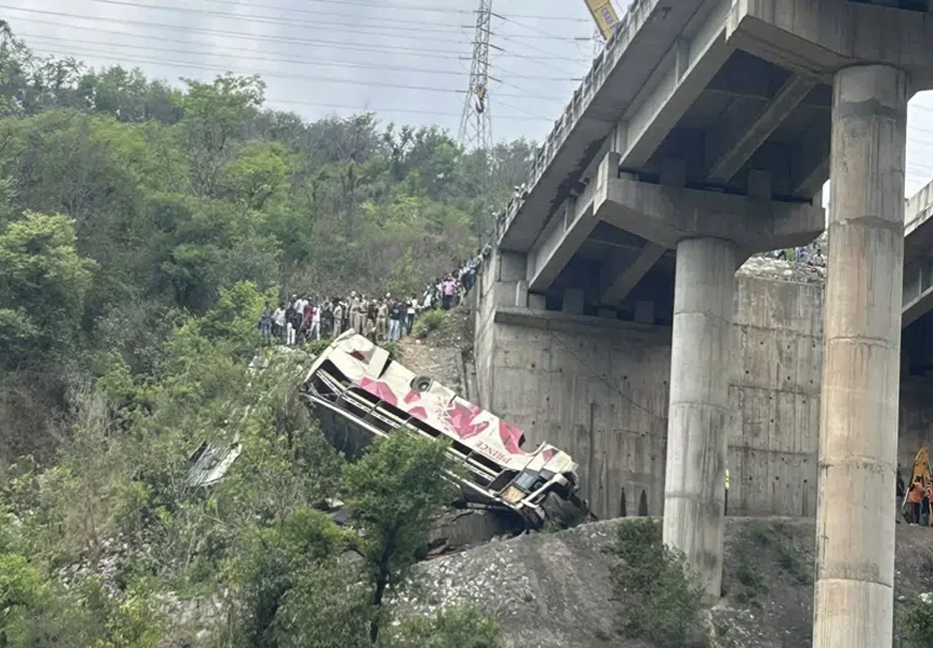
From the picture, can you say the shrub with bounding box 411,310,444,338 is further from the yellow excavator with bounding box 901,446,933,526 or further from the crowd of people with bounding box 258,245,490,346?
the yellow excavator with bounding box 901,446,933,526

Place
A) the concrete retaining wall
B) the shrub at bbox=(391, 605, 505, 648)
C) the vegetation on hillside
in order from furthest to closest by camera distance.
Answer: the concrete retaining wall, the vegetation on hillside, the shrub at bbox=(391, 605, 505, 648)

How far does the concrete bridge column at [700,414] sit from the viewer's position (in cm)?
3170

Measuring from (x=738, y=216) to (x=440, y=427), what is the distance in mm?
8508

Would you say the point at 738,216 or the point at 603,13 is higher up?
the point at 603,13

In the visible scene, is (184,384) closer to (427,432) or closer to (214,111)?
(427,432)

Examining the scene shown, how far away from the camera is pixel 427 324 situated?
1855 inches

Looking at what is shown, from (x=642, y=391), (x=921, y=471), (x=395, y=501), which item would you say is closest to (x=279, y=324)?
(x=642, y=391)

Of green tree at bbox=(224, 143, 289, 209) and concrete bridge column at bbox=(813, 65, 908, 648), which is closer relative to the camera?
concrete bridge column at bbox=(813, 65, 908, 648)

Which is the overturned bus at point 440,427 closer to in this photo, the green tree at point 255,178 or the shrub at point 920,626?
the shrub at point 920,626

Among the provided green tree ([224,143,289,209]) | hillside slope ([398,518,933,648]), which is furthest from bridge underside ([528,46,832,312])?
green tree ([224,143,289,209])

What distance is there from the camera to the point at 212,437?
1437 inches

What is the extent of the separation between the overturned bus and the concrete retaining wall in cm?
508

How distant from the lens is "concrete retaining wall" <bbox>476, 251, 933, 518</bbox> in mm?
41625

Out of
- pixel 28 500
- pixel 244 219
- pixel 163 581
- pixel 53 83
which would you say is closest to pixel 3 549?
pixel 163 581
